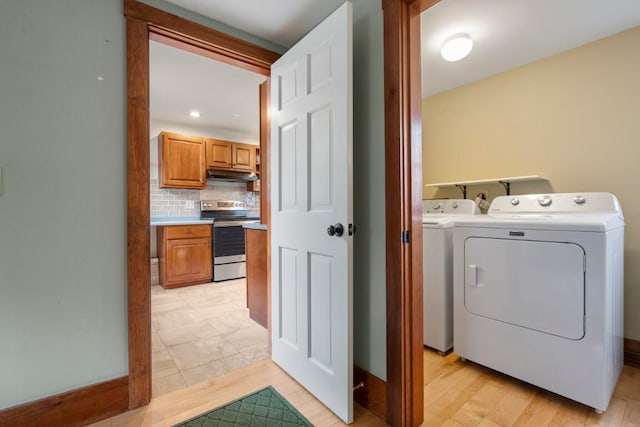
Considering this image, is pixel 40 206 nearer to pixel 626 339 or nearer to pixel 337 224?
pixel 337 224

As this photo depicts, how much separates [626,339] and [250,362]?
8.38ft

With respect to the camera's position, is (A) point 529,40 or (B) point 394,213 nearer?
(B) point 394,213

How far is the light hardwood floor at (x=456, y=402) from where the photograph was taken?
1.40m

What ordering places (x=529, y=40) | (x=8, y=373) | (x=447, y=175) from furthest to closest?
1. (x=447, y=175)
2. (x=529, y=40)
3. (x=8, y=373)

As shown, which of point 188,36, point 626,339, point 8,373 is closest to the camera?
point 8,373

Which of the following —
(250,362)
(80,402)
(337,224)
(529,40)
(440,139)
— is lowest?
(250,362)

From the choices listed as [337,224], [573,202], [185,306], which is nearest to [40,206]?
[337,224]

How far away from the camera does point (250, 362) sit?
197 centimetres

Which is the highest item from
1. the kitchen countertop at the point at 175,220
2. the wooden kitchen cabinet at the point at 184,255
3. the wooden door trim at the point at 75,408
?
the kitchen countertop at the point at 175,220

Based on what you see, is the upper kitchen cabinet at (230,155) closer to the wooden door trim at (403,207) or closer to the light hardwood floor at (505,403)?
the wooden door trim at (403,207)

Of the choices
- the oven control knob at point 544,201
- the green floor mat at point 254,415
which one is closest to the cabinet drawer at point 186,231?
the green floor mat at point 254,415

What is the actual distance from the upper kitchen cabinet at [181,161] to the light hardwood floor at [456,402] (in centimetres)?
308

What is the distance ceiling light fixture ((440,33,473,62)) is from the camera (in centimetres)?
200

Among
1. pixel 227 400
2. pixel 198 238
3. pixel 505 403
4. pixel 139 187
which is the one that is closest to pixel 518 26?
pixel 505 403
